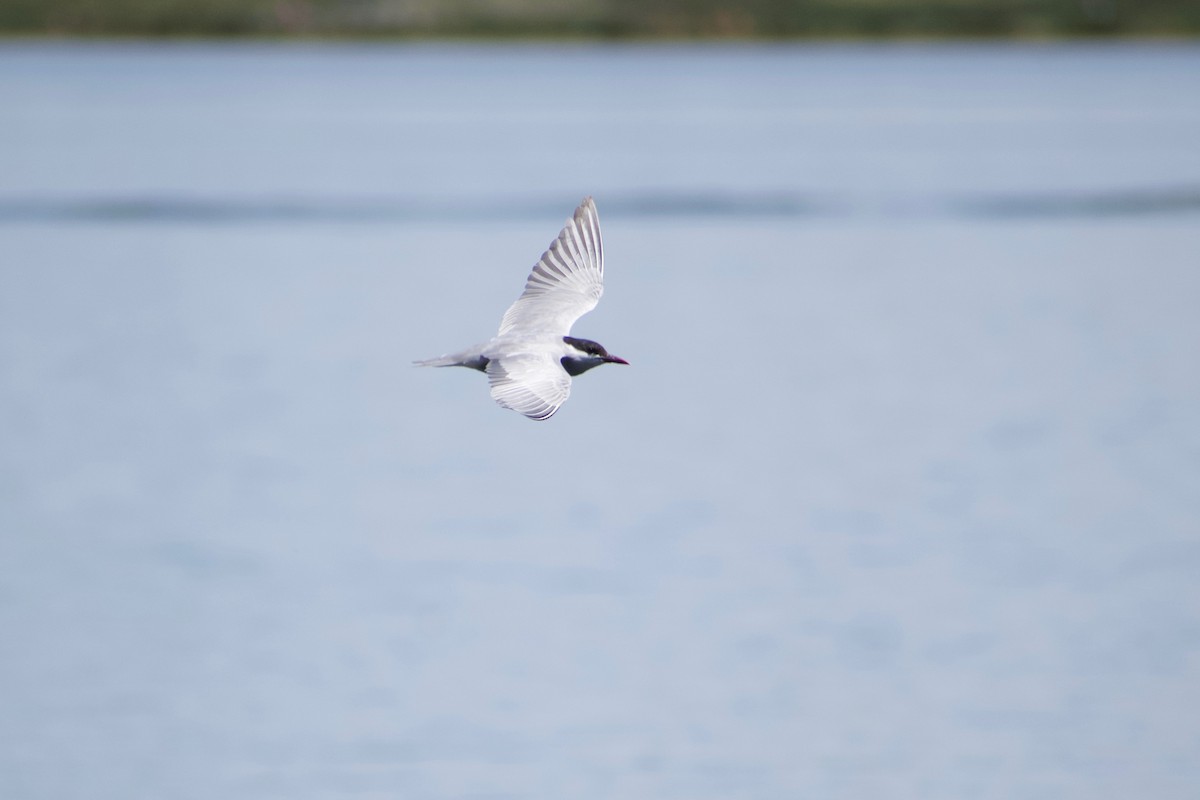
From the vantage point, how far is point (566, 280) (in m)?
10.6

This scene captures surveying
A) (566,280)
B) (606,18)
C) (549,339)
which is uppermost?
(606,18)

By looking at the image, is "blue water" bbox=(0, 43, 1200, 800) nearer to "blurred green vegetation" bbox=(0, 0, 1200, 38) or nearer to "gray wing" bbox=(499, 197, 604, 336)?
"gray wing" bbox=(499, 197, 604, 336)

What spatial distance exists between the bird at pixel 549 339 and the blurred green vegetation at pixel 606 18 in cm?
9730

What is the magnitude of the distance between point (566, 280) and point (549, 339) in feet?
3.51

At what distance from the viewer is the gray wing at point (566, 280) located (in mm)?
10344

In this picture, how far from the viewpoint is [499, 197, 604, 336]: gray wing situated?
10.3 meters

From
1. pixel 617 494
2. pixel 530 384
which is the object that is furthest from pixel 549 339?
pixel 617 494

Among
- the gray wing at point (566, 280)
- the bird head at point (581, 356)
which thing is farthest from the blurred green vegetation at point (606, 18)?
the bird head at point (581, 356)

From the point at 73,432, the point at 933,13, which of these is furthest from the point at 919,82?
the point at 73,432

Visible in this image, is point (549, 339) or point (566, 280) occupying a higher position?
point (566, 280)

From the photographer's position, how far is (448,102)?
8275 cm

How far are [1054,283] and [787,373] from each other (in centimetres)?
887

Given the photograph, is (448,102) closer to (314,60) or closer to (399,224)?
(314,60)

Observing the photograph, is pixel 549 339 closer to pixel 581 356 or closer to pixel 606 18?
pixel 581 356
